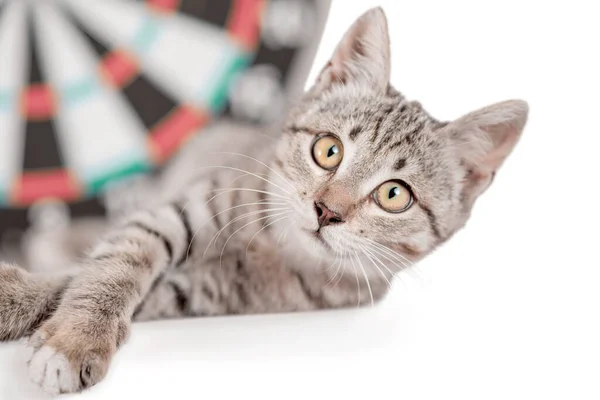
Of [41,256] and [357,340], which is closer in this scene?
[357,340]

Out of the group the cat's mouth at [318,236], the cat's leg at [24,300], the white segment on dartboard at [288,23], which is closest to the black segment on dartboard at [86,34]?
the white segment on dartboard at [288,23]

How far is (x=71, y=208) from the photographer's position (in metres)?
1.44

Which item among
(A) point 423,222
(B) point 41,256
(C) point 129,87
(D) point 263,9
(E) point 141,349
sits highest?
(D) point 263,9

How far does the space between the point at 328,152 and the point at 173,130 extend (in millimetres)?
524

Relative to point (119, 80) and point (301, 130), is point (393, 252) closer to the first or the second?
point (301, 130)

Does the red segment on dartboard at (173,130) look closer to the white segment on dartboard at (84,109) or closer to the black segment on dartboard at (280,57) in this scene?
the white segment on dartboard at (84,109)

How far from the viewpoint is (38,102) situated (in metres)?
1.39

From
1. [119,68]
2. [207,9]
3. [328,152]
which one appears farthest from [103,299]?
[207,9]

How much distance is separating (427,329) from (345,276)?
196 millimetres

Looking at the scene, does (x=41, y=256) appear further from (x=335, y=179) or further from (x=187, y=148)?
(x=335, y=179)

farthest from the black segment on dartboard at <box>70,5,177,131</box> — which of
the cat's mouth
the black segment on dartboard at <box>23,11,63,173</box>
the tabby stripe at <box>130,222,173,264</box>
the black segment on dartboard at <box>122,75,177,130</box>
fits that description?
the cat's mouth

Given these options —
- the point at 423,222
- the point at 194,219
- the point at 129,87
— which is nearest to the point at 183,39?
the point at 129,87

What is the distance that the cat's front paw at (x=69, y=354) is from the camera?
80cm

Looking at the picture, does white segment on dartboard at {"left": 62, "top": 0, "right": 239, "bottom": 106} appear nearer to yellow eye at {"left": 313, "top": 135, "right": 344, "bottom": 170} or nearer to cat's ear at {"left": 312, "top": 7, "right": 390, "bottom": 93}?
cat's ear at {"left": 312, "top": 7, "right": 390, "bottom": 93}
